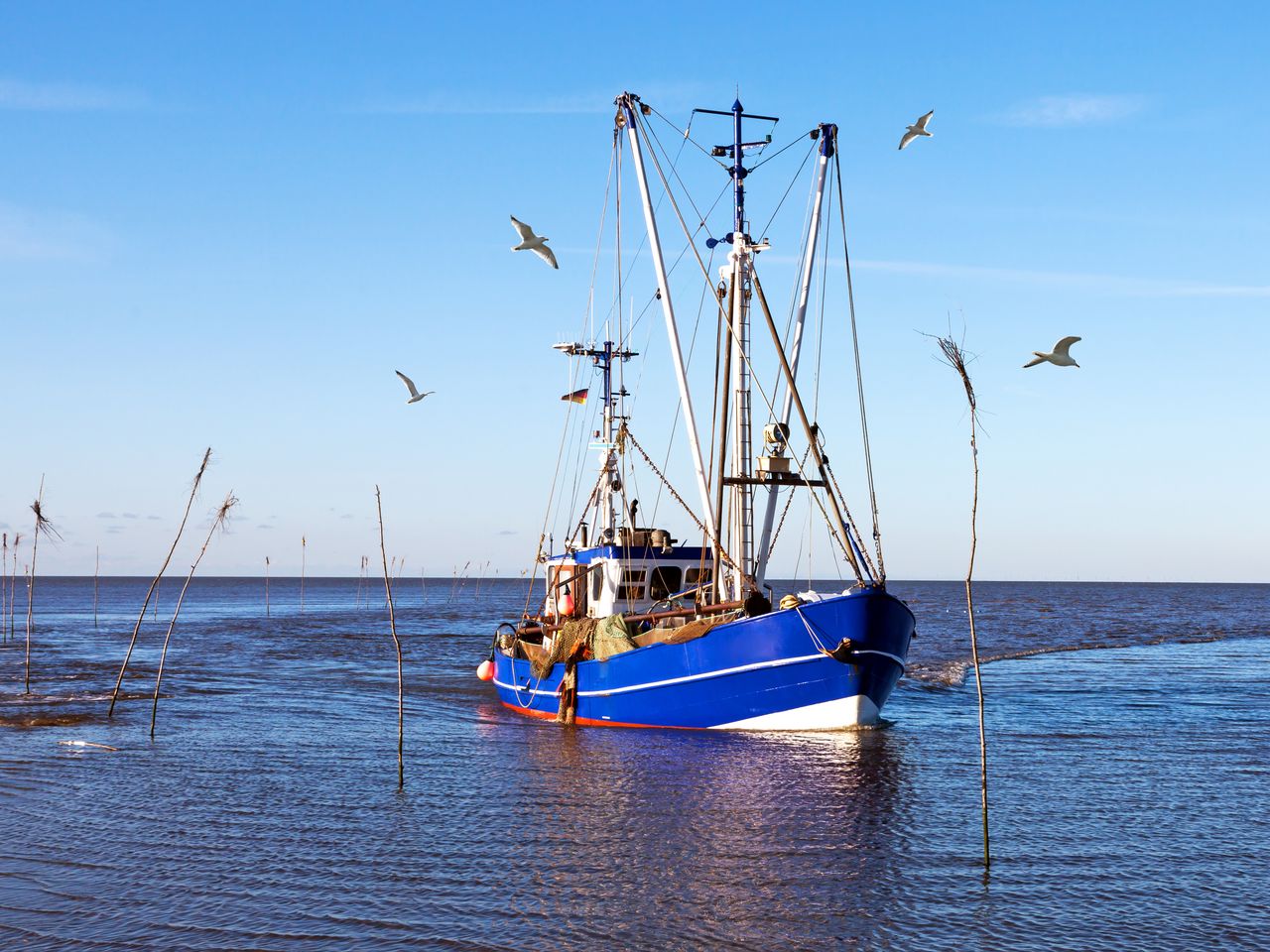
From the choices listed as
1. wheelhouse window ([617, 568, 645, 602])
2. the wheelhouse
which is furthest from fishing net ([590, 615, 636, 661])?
wheelhouse window ([617, 568, 645, 602])

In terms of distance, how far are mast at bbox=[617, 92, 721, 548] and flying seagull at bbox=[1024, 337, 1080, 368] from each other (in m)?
9.89

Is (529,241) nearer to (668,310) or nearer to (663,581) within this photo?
(668,310)

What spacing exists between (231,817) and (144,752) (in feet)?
23.8

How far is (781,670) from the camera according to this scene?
73.8ft

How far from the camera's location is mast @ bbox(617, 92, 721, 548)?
23375mm

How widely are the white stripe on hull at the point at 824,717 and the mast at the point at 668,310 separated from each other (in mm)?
3529

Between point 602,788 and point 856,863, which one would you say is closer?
point 856,863

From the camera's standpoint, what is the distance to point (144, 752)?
76.5 ft

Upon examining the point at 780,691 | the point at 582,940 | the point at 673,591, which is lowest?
the point at 582,940

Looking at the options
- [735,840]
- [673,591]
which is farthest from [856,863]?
[673,591]

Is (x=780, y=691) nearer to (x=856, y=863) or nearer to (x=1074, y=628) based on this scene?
(x=856, y=863)

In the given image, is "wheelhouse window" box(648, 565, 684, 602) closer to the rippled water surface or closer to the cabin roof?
the cabin roof

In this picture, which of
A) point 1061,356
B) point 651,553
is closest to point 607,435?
point 651,553

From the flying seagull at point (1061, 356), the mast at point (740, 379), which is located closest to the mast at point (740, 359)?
the mast at point (740, 379)
